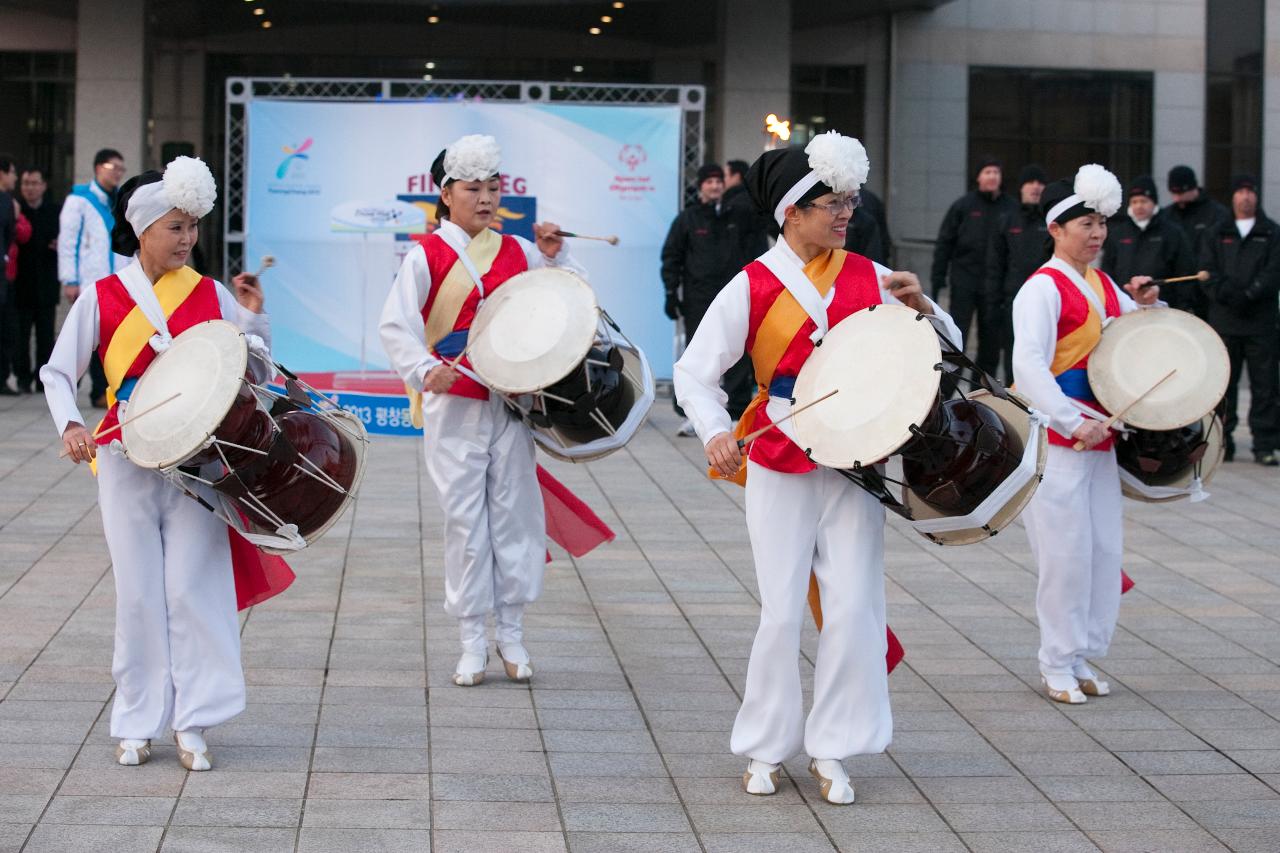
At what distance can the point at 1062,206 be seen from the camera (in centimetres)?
652

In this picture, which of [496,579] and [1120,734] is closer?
[1120,734]

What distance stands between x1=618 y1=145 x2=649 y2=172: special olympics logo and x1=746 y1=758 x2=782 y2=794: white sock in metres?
10.5

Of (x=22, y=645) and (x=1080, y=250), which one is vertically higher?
(x=1080, y=250)

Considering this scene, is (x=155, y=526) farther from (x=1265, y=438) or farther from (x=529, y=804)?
(x=1265, y=438)

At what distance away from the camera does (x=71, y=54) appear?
75.9ft

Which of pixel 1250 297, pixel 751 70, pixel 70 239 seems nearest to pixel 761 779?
pixel 1250 297

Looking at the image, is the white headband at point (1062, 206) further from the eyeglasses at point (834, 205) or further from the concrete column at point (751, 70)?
the concrete column at point (751, 70)

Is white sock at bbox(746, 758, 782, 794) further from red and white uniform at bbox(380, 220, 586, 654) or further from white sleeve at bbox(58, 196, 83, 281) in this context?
white sleeve at bbox(58, 196, 83, 281)

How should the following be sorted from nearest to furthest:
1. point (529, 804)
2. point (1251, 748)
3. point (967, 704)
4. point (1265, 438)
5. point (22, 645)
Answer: point (529, 804), point (1251, 748), point (967, 704), point (22, 645), point (1265, 438)

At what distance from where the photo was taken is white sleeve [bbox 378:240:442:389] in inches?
247

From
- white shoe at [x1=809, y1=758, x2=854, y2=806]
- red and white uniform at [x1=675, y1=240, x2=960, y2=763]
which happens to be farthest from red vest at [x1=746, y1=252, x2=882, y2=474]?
white shoe at [x1=809, y1=758, x2=854, y2=806]

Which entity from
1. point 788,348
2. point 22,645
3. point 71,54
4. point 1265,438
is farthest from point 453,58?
point 788,348

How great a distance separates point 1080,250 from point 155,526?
3.34 m

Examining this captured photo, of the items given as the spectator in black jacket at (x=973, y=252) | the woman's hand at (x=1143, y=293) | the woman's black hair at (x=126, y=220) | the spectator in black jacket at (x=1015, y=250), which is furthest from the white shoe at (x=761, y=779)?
the spectator in black jacket at (x=973, y=252)
